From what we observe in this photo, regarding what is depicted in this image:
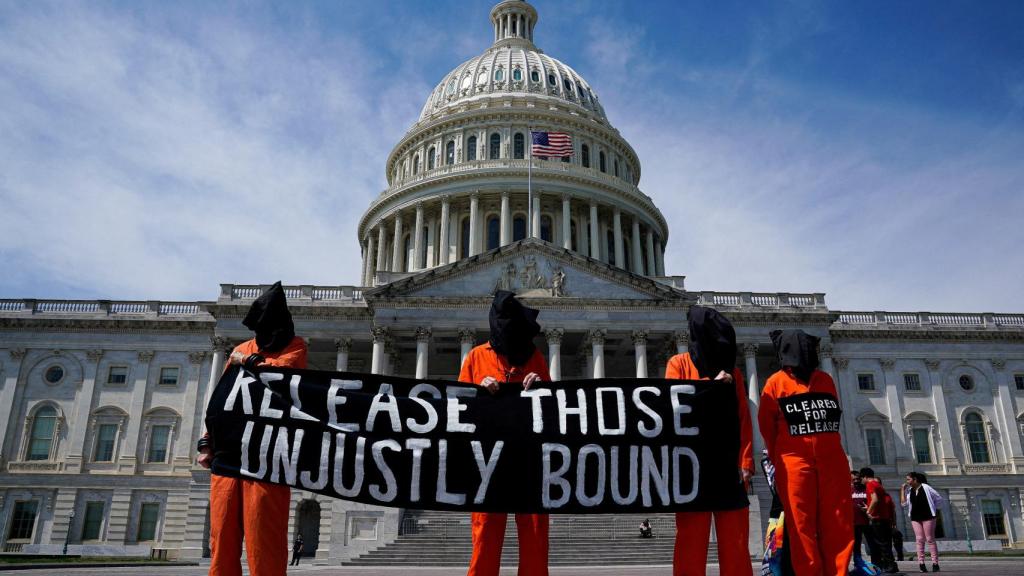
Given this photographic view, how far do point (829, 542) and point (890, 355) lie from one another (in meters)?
42.3

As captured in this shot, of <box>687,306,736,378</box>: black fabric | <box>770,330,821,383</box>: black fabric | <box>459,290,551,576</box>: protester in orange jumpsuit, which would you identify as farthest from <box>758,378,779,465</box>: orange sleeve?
<box>459,290,551,576</box>: protester in orange jumpsuit

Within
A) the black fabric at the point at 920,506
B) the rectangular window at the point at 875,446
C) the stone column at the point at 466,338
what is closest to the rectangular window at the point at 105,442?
the stone column at the point at 466,338

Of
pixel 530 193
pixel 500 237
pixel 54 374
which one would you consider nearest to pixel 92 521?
pixel 54 374

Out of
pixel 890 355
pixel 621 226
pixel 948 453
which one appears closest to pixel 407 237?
pixel 621 226

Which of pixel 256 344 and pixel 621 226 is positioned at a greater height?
pixel 621 226

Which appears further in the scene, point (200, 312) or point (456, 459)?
point (200, 312)

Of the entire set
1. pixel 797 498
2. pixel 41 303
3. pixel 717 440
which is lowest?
pixel 797 498

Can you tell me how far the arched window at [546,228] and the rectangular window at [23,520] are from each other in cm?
3740

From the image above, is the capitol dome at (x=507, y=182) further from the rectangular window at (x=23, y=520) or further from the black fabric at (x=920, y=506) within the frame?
the black fabric at (x=920, y=506)

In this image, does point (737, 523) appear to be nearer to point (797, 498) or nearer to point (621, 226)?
point (797, 498)

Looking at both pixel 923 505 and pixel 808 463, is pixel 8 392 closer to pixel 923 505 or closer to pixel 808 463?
pixel 923 505

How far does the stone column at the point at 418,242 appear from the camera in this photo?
190ft

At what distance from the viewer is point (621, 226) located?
6238 centimetres

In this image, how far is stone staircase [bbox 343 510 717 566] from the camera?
1027 inches
